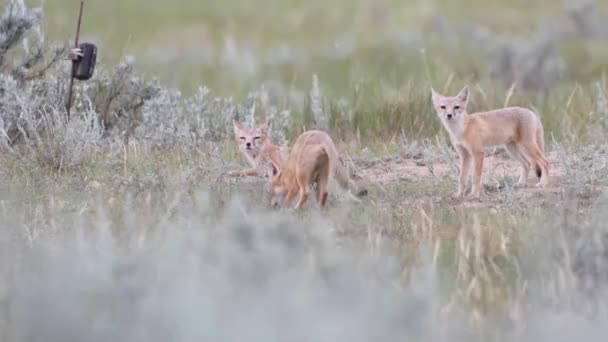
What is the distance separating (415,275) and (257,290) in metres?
0.89

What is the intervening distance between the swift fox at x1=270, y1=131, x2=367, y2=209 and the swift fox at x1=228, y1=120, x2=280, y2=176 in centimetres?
63

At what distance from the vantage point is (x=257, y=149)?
8.62 m

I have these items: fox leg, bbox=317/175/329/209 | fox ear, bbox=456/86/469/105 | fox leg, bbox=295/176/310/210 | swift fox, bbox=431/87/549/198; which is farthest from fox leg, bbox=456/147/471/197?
fox leg, bbox=295/176/310/210

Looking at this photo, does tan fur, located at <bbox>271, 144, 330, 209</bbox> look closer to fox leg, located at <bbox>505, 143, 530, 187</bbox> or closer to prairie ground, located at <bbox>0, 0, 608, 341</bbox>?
prairie ground, located at <bbox>0, 0, 608, 341</bbox>

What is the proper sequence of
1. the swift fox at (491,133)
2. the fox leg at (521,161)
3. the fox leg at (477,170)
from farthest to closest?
the fox leg at (521,161) → the swift fox at (491,133) → the fox leg at (477,170)

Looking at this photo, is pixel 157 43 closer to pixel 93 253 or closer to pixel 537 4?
pixel 537 4

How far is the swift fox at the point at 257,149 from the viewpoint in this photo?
8.48 m

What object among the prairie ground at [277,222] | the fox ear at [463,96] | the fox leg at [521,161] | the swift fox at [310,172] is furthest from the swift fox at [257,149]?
the fox leg at [521,161]

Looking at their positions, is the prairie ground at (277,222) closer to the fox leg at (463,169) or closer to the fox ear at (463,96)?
the fox leg at (463,169)

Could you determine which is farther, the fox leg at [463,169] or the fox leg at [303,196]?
the fox leg at [463,169]

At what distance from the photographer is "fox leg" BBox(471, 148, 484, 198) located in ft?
26.5

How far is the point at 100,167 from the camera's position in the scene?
857cm

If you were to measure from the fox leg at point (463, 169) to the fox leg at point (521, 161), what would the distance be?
333 mm

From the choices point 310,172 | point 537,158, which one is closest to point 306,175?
point 310,172
